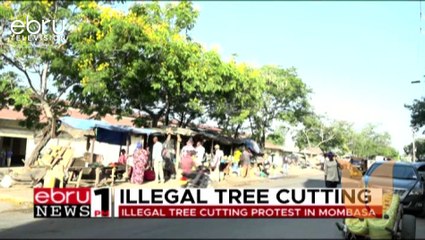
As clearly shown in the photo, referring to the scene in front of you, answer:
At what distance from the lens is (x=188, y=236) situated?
27.0 feet

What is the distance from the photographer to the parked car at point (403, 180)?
42.1 feet

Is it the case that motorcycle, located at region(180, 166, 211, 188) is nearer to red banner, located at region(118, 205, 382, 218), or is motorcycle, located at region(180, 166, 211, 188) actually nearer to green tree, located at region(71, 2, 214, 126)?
red banner, located at region(118, 205, 382, 218)

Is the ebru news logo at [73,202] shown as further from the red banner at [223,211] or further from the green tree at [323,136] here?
the green tree at [323,136]

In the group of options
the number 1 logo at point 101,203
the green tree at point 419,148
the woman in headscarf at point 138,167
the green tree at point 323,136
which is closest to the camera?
the number 1 logo at point 101,203

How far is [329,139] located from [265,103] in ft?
115

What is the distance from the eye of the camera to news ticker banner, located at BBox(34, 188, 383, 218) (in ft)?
22.0

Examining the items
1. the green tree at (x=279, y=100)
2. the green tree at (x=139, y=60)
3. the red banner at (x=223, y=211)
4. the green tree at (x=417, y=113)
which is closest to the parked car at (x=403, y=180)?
the red banner at (x=223, y=211)

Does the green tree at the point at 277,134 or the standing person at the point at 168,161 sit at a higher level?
the green tree at the point at 277,134

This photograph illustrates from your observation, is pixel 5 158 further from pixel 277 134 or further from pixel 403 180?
pixel 403 180

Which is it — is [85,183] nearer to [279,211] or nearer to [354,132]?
[279,211]

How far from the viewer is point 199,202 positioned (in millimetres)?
6750

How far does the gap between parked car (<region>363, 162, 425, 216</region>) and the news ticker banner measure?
5739 millimetres

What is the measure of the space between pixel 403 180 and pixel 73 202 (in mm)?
9893

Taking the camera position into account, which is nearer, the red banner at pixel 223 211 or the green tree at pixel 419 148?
the red banner at pixel 223 211
